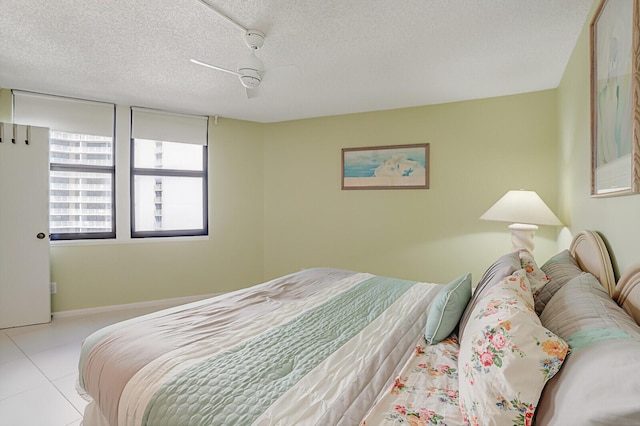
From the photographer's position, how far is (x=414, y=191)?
12.3ft

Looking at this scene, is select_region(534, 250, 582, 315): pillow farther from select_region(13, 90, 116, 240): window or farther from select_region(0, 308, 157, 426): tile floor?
select_region(13, 90, 116, 240): window

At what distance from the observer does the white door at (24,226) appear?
3.18 meters

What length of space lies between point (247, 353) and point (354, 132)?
3.23 metres

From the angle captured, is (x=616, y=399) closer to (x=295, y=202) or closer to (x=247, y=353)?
(x=247, y=353)

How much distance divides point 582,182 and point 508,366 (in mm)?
1842

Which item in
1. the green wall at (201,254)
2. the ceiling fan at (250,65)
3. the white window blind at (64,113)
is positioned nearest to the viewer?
the ceiling fan at (250,65)

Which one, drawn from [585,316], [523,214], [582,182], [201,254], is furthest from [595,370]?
[201,254]

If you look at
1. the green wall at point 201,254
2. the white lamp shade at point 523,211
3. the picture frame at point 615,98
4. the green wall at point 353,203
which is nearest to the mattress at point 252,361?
the picture frame at point 615,98

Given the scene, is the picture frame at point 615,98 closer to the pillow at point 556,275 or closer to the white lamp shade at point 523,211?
the pillow at point 556,275

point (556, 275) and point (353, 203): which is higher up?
point (353, 203)

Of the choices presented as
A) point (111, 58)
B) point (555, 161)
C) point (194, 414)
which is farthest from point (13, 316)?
point (555, 161)

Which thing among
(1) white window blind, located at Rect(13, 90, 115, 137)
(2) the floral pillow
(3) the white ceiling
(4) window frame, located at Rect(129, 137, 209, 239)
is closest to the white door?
(1) white window blind, located at Rect(13, 90, 115, 137)

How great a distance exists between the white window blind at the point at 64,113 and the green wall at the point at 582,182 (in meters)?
4.27

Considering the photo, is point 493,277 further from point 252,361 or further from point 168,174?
point 168,174
